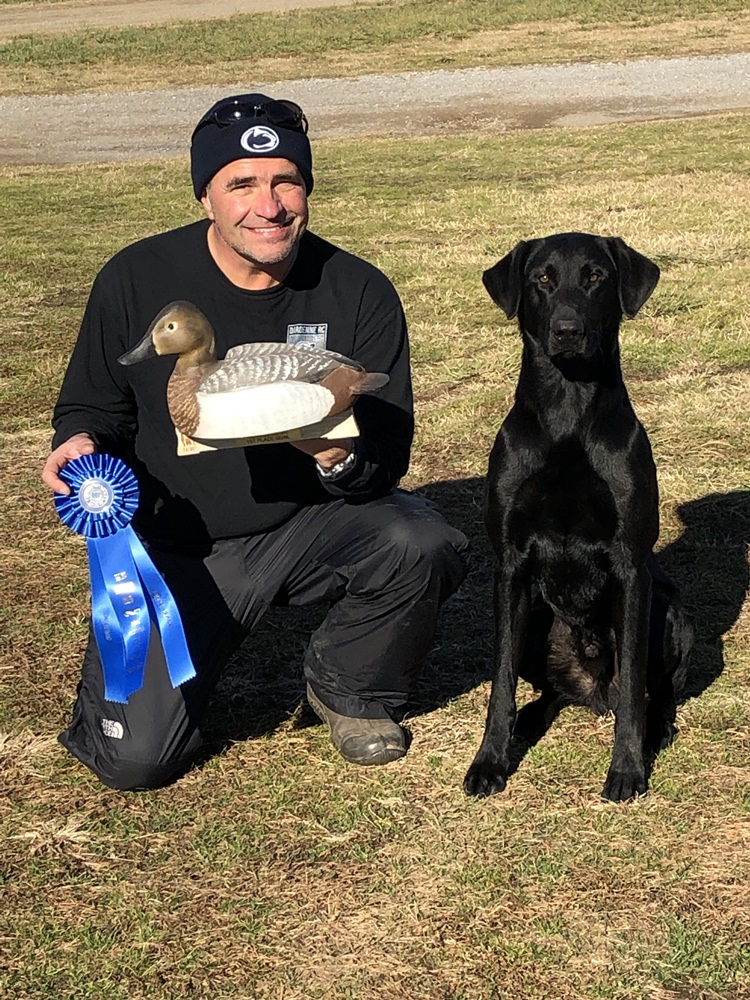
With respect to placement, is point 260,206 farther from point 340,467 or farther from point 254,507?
point 254,507

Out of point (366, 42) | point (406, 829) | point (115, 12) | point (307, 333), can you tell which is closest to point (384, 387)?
point (307, 333)

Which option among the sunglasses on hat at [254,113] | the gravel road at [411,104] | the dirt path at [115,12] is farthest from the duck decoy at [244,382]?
the dirt path at [115,12]

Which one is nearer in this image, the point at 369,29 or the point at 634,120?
the point at 634,120

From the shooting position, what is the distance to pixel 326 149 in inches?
595

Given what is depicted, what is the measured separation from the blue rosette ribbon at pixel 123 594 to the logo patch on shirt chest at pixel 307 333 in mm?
554

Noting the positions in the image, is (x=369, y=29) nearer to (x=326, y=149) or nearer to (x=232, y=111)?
(x=326, y=149)

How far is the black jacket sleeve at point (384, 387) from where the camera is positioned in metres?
3.59

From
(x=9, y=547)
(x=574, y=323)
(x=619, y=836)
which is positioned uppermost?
(x=574, y=323)

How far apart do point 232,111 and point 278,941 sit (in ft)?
6.48

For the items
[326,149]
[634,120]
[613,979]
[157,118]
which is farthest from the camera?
[157,118]

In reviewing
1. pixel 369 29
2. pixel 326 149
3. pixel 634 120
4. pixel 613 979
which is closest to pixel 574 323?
pixel 613 979

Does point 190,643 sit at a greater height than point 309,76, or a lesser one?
greater

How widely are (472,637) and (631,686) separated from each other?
99 cm

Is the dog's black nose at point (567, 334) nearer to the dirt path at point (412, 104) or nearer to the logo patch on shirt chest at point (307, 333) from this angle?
the logo patch on shirt chest at point (307, 333)
